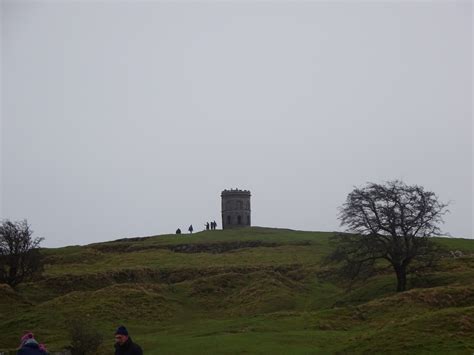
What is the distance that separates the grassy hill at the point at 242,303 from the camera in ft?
87.1

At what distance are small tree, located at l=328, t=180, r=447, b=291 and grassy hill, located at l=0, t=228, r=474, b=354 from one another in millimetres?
2468

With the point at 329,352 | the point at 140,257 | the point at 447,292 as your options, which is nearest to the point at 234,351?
the point at 329,352

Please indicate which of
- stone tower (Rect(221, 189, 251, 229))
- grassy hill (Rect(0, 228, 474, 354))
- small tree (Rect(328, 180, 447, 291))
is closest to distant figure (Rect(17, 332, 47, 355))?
grassy hill (Rect(0, 228, 474, 354))

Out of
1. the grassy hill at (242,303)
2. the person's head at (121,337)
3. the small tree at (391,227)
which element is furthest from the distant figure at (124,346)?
the small tree at (391,227)

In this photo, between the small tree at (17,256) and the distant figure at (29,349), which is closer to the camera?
the distant figure at (29,349)

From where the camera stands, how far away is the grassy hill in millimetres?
26562

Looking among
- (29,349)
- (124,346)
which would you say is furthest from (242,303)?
(124,346)

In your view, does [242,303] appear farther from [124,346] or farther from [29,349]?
[124,346]

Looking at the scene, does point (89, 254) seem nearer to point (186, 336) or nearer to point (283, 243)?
point (283, 243)

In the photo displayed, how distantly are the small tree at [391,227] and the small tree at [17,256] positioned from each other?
28.0 metres

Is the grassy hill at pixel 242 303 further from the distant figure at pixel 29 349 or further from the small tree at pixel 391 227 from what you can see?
the distant figure at pixel 29 349

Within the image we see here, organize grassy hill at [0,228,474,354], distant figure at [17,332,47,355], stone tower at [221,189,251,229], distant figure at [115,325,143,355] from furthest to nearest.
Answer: stone tower at [221,189,251,229], grassy hill at [0,228,474,354], distant figure at [17,332,47,355], distant figure at [115,325,143,355]

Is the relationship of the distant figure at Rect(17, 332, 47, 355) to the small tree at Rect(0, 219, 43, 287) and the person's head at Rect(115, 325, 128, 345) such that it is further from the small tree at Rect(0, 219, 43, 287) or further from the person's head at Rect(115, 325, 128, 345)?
the small tree at Rect(0, 219, 43, 287)

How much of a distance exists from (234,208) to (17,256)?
177 feet
